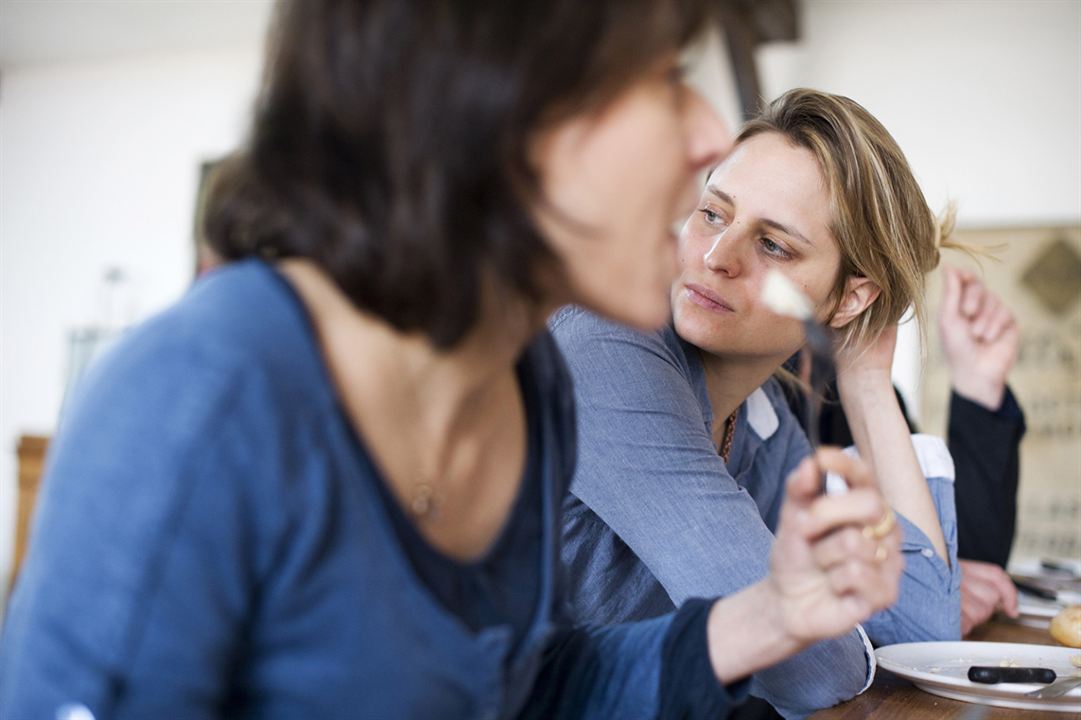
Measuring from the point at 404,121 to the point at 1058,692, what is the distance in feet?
2.69

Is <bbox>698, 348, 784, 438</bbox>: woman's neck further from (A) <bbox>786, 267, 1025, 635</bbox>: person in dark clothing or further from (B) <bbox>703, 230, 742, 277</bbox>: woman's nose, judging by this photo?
(A) <bbox>786, 267, 1025, 635</bbox>: person in dark clothing

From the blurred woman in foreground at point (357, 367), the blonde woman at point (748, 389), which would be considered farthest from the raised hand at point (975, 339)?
the blurred woman in foreground at point (357, 367)

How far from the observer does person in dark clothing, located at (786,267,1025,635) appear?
6.00 ft

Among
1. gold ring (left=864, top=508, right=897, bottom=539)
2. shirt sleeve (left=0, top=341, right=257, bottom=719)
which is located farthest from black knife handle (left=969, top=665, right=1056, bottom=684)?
shirt sleeve (left=0, top=341, right=257, bottom=719)

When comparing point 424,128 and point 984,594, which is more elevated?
point 424,128

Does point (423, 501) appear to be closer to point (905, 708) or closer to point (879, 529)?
point (879, 529)

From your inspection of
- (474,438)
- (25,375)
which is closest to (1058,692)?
(474,438)

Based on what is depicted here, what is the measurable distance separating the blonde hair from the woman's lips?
0.59ft

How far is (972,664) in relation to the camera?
1.12 meters

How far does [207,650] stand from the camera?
1.72 feet

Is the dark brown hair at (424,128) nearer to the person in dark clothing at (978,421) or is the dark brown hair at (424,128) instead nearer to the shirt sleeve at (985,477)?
the person in dark clothing at (978,421)

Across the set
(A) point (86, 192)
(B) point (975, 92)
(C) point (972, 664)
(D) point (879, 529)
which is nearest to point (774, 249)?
(C) point (972, 664)

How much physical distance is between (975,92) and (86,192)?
4.39 m

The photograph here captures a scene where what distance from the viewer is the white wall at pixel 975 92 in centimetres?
393
